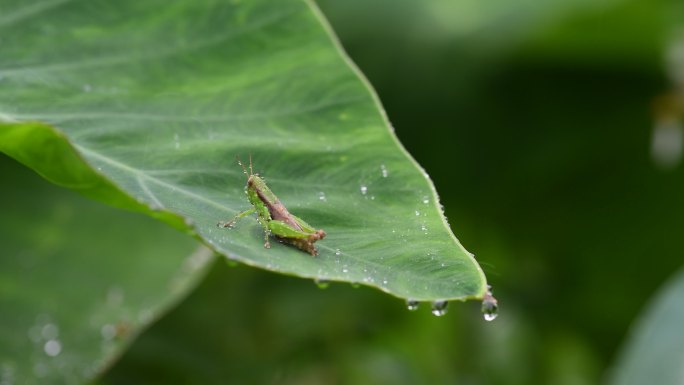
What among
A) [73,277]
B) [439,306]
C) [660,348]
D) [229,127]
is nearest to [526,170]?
[660,348]

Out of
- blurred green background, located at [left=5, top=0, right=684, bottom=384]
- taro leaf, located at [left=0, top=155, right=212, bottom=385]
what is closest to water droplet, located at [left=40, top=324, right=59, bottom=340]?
taro leaf, located at [left=0, top=155, right=212, bottom=385]

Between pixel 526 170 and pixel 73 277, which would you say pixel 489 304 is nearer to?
pixel 73 277

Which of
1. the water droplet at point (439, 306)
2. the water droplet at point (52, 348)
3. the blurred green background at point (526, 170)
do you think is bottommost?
the blurred green background at point (526, 170)

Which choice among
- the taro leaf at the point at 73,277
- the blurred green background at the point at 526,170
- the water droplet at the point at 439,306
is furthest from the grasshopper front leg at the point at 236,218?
the blurred green background at the point at 526,170

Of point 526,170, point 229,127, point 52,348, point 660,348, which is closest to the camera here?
point 229,127

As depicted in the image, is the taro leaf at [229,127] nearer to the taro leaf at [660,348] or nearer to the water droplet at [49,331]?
the water droplet at [49,331]
